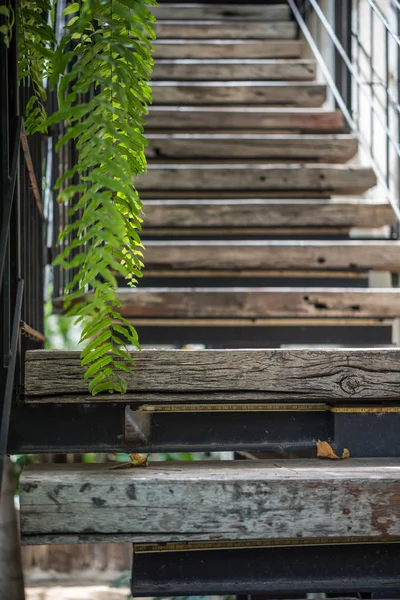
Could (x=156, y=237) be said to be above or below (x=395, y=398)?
above

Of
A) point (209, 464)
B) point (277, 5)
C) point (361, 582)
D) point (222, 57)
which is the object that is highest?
point (277, 5)

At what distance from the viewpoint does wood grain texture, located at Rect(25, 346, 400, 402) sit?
1.23 metres

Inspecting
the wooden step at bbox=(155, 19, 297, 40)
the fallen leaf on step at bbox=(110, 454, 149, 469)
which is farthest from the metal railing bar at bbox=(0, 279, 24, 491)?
the wooden step at bbox=(155, 19, 297, 40)

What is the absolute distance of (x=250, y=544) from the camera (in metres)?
1.14

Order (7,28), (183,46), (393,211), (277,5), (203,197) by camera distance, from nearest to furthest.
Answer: (7,28), (393,211), (203,197), (183,46), (277,5)

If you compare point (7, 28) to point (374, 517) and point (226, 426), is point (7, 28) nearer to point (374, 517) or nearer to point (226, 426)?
point (226, 426)

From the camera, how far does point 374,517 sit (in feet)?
3.73

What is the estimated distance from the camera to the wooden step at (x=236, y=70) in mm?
3648

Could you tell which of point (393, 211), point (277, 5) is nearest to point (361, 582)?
point (393, 211)

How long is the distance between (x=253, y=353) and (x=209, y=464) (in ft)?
0.62

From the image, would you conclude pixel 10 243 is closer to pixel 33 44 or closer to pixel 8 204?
pixel 8 204

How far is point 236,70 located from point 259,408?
267 cm

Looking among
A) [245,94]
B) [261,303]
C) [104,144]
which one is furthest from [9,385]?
[245,94]

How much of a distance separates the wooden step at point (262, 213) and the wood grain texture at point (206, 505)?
162 cm
